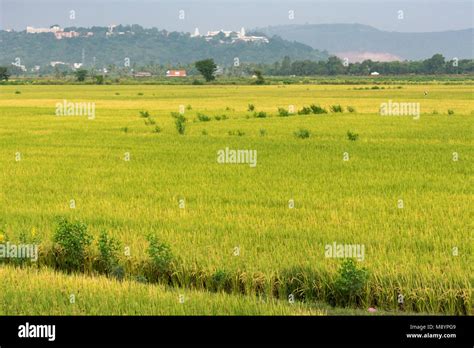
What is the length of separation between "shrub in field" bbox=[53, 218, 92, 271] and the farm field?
0.35 meters

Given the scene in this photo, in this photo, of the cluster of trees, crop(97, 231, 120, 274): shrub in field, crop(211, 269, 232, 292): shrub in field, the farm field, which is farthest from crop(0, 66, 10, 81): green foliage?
crop(211, 269, 232, 292): shrub in field

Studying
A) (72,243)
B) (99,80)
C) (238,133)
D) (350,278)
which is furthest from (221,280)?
(99,80)

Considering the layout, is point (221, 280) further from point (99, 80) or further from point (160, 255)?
point (99, 80)

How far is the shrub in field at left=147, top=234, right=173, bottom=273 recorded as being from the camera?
8.33 m

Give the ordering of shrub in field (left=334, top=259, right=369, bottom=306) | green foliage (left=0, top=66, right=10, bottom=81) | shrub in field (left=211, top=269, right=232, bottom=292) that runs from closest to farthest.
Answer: shrub in field (left=334, top=259, right=369, bottom=306)
shrub in field (left=211, top=269, right=232, bottom=292)
green foliage (left=0, top=66, right=10, bottom=81)

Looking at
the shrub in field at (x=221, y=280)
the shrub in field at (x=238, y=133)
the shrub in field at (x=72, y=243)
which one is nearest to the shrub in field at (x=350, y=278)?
the shrub in field at (x=221, y=280)

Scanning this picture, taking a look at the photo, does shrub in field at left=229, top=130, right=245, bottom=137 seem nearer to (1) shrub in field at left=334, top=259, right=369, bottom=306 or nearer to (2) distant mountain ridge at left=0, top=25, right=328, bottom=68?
(1) shrub in field at left=334, top=259, right=369, bottom=306

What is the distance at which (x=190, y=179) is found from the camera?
15.5 m

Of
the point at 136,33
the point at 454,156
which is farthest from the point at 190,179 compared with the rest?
the point at 136,33

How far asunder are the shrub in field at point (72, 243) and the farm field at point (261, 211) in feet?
1.16
